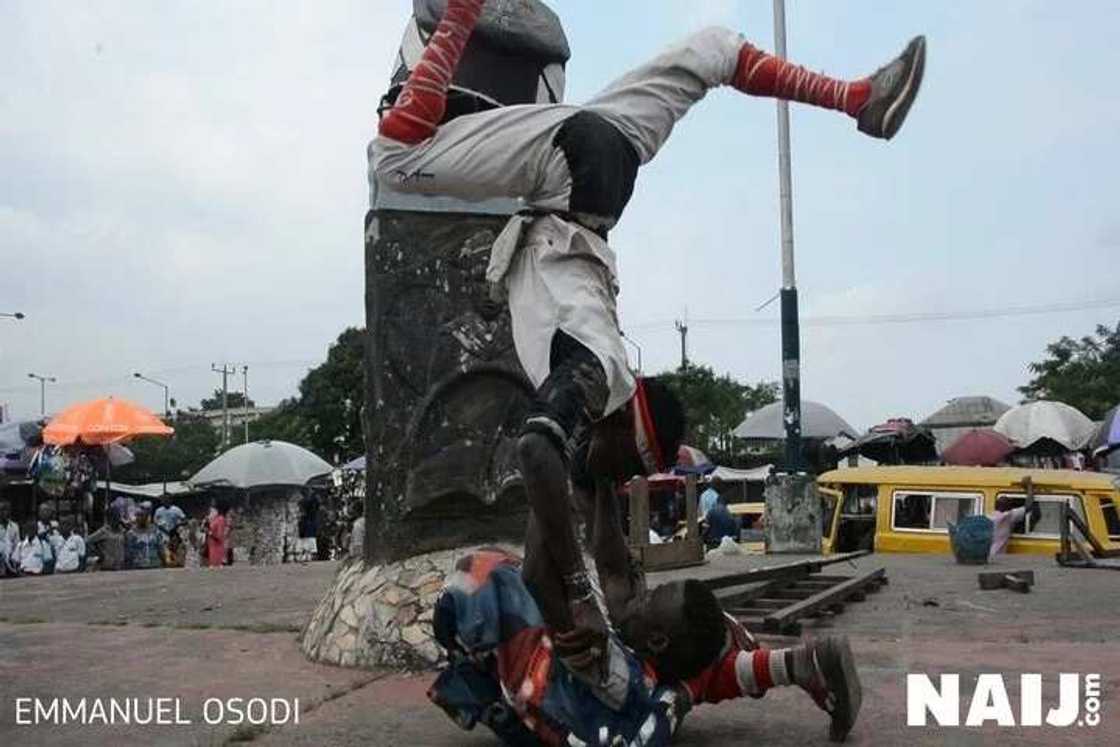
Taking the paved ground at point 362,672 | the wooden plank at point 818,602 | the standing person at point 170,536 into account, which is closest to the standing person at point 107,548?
the standing person at point 170,536

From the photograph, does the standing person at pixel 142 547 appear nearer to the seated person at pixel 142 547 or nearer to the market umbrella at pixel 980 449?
the seated person at pixel 142 547

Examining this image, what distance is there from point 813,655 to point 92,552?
47.8 ft

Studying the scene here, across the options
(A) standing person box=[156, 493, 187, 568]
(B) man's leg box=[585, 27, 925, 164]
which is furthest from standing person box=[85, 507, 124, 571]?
(B) man's leg box=[585, 27, 925, 164]

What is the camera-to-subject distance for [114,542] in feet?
52.8

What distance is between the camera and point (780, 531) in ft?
41.7

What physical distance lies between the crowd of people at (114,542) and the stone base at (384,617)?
1001 cm

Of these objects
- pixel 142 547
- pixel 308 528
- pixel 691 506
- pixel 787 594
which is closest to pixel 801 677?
pixel 787 594

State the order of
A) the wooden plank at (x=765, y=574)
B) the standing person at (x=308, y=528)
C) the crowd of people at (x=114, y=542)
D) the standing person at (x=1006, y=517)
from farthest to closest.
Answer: the standing person at (x=308, y=528)
the crowd of people at (x=114, y=542)
the standing person at (x=1006, y=517)
the wooden plank at (x=765, y=574)

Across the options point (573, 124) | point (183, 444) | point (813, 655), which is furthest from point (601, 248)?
point (183, 444)

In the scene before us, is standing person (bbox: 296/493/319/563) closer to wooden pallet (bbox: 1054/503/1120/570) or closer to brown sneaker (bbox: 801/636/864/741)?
wooden pallet (bbox: 1054/503/1120/570)

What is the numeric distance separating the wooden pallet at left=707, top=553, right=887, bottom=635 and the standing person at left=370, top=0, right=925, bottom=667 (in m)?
2.17

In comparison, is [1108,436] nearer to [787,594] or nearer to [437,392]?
[787,594]

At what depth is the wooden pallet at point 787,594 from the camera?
5383mm

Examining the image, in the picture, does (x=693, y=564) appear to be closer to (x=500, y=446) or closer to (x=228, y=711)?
(x=500, y=446)
